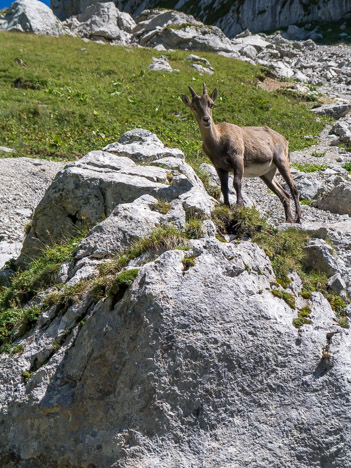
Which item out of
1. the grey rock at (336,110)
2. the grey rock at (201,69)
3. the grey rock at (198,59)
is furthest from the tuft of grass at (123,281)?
the grey rock at (198,59)

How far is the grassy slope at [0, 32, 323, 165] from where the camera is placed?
2086cm

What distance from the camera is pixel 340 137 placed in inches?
955

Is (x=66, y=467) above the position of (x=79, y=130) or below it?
above

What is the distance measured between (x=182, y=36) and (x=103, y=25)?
36.5 ft

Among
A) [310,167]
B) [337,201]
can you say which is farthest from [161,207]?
[310,167]

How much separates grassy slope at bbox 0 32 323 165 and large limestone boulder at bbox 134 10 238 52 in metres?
9.22

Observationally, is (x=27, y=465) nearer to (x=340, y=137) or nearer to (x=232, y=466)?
(x=232, y=466)

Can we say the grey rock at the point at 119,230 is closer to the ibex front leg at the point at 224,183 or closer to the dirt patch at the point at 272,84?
the ibex front leg at the point at 224,183

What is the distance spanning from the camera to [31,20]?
44.7m

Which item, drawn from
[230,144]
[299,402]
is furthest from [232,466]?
[230,144]

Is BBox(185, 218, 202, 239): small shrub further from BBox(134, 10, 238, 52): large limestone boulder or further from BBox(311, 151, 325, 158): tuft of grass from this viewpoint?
BBox(134, 10, 238, 52): large limestone boulder

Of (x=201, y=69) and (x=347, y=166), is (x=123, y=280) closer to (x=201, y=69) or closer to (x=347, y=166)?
(x=347, y=166)

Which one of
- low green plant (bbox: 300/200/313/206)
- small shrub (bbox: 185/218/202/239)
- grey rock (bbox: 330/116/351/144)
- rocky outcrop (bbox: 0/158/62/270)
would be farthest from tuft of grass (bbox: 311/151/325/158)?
small shrub (bbox: 185/218/202/239)

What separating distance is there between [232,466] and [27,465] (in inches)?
93.6
